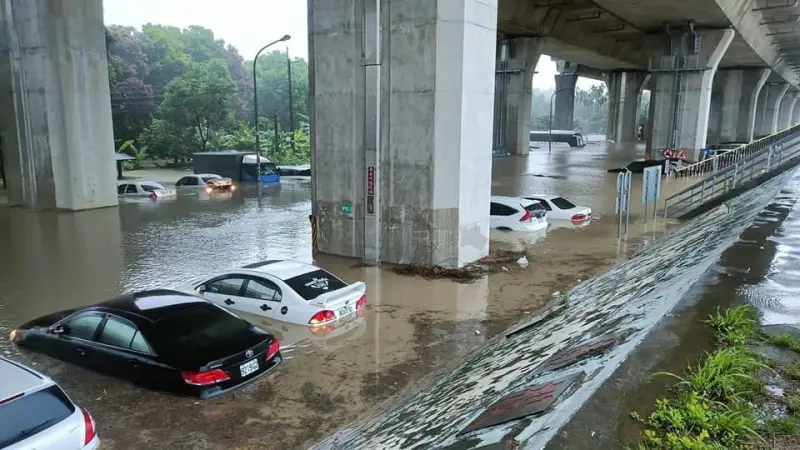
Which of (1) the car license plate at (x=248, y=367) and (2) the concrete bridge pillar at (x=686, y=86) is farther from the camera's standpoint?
(2) the concrete bridge pillar at (x=686, y=86)

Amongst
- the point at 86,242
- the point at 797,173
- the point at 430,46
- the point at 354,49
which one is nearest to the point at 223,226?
the point at 86,242

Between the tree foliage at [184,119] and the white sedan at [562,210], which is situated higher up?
the tree foliage at [184,119]

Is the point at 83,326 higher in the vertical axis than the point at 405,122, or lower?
lower

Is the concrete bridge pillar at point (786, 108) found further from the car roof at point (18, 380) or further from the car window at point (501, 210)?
the car roof at point (18, 380)

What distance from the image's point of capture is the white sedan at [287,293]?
10.7 metres

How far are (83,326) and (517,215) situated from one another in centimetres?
1462

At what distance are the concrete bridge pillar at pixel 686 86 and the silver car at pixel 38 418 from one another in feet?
142

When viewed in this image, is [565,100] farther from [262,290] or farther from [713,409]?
[713,409]

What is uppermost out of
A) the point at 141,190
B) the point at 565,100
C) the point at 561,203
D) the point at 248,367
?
the point at 565,100

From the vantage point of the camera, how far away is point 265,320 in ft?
36.5

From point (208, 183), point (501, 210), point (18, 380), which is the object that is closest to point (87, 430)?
point (18, 380)

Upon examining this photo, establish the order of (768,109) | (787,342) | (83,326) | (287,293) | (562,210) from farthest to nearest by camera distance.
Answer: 1. (768,109)
2. (562,210)
3. (287,293)
4. (83,326)
5. (787,342)

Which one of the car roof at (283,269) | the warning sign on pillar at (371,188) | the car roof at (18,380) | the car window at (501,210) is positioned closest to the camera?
the car roof at (18,380)

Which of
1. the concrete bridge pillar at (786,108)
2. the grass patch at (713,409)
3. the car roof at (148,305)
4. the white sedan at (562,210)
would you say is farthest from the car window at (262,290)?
the concrete bridge pillar at (786,108)
